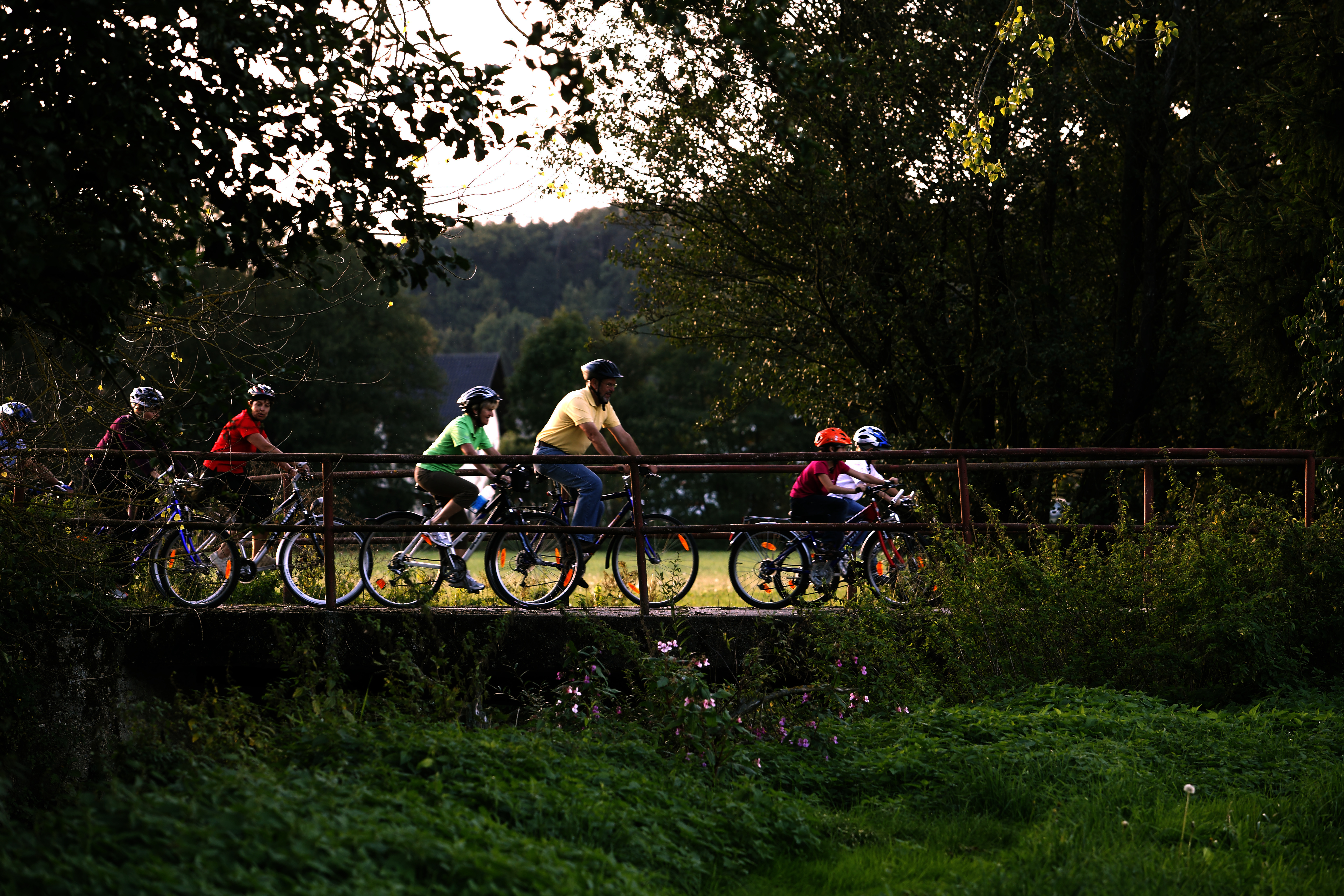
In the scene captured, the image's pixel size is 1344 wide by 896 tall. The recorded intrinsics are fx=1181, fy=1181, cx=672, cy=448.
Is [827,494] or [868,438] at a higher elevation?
[868,438]

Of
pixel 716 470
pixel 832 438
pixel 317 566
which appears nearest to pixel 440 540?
pixel 317 566

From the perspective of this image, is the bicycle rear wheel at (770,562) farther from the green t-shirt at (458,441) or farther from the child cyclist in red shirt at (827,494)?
the green t-shirt at (458,441)

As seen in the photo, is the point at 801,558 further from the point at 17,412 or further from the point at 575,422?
the point at 17,412

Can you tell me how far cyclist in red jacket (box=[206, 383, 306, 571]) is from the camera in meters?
8.91

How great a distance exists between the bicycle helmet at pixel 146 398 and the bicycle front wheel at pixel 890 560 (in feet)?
15.8

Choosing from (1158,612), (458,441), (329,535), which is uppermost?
(458,441)

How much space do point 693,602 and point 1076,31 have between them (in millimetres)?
8813

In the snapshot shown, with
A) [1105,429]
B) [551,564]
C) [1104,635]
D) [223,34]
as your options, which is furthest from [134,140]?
[1105,429]

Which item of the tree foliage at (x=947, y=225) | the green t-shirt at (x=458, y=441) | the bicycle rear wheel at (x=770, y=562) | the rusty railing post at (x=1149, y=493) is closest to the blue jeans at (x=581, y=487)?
the green t-shirt at (x=458, y=441)

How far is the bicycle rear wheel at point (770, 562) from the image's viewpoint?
995cm

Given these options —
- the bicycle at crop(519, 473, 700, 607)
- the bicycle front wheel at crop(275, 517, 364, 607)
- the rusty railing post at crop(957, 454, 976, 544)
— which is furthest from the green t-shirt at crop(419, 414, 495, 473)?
the rusty railing post at crop(957, 454, 976, 544)

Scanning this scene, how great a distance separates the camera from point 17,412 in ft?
24.2

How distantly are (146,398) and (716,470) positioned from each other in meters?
3.61

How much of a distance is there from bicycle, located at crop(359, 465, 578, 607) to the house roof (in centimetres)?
5455
